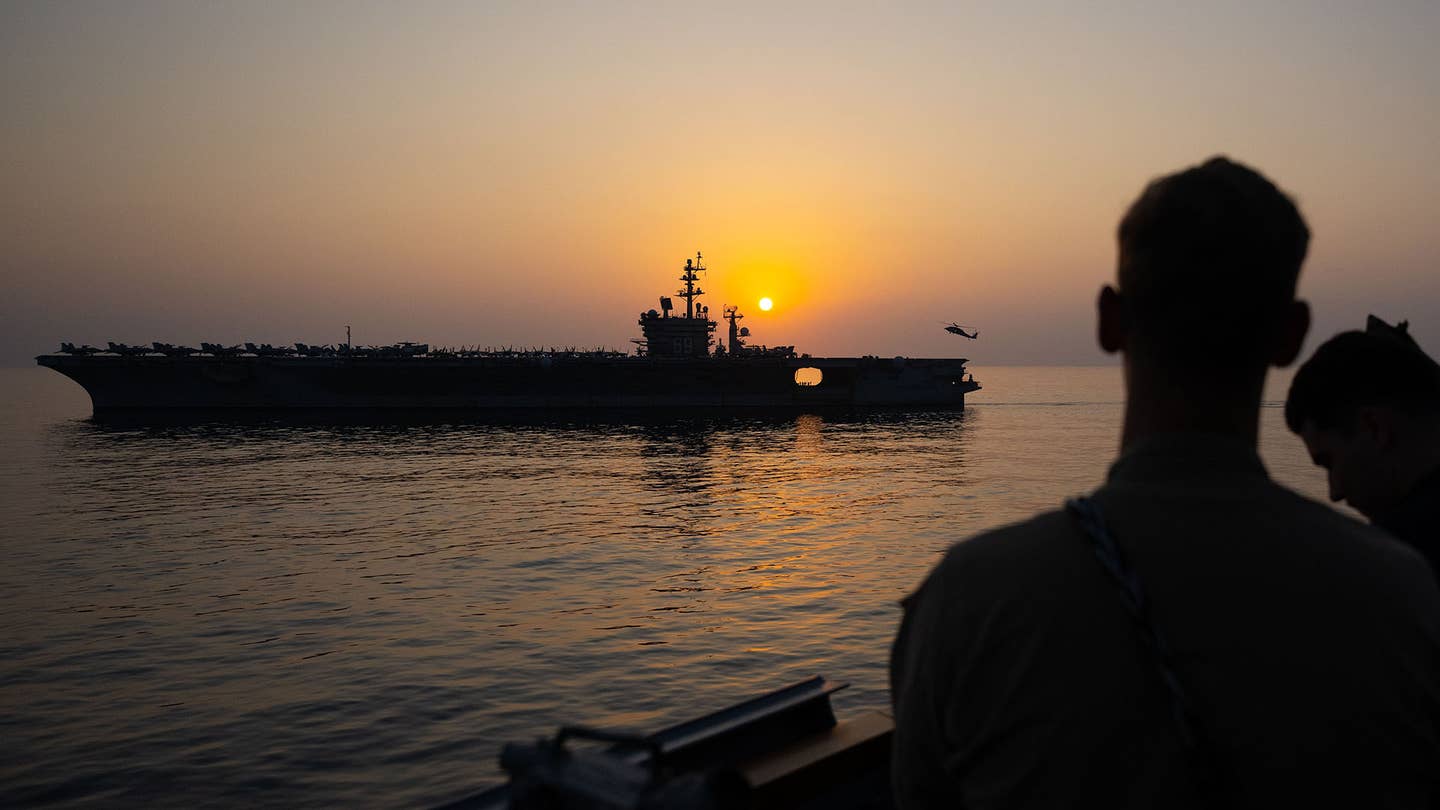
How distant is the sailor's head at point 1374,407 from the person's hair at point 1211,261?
1.82m

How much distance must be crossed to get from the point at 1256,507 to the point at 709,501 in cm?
2712

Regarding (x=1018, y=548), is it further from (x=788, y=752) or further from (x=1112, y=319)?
(x=788, y=752)

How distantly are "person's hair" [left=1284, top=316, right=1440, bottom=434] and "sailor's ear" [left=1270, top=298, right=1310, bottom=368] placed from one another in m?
1.51

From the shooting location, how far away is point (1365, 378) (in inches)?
119

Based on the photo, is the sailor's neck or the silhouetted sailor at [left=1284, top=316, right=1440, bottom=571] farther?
the silhouetted sailor at [left=1284, top=316, right=1440, bottom=571]

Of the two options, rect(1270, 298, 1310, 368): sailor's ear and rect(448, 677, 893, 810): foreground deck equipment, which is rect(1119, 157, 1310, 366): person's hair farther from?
rect(448, 677, 893, 810): foreground deck equipment

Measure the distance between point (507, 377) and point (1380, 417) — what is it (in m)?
62.7

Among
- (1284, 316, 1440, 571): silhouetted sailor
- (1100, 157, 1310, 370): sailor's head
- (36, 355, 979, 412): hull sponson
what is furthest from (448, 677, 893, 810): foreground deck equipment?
(36, 355, 979, 412): hull sponson

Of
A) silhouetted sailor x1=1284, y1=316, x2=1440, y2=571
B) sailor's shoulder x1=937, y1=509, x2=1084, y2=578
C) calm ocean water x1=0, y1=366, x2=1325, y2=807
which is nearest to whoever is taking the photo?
sailor's shoulder x1=937, y1=509, x2=1084, y2=578

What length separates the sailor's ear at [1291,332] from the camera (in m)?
1.54

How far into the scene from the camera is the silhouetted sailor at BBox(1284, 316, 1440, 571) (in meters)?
2.96

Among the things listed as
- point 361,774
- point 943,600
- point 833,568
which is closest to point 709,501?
point 833,568

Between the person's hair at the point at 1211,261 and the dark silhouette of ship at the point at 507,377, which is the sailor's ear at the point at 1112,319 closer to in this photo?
the person's hair at the point at 1211,261

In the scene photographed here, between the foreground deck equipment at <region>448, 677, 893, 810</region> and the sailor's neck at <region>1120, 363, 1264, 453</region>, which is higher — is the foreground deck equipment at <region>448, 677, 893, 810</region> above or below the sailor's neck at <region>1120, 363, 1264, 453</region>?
below
